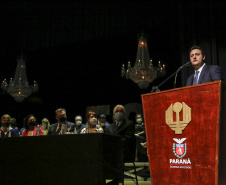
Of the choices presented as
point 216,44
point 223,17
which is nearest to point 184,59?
point 216,44

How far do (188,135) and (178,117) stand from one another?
15cm

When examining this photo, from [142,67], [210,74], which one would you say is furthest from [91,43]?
[210,74]

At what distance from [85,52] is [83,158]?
25.6ft

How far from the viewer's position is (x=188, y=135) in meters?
1.93

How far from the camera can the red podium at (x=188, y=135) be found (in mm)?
1797

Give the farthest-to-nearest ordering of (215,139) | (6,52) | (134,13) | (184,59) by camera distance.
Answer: (6,52), (134,13), (184,59), (215,139)

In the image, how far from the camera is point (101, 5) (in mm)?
6246

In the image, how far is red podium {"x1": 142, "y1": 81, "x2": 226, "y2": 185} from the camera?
5.90ft

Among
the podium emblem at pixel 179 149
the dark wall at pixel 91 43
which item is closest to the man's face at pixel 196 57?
the podium emblem at pixel 179 149

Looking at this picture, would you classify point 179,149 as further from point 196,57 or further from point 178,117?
point 196,57

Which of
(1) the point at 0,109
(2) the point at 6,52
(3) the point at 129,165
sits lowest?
(3) the point at 129,165

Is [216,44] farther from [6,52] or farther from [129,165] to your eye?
[6,52]

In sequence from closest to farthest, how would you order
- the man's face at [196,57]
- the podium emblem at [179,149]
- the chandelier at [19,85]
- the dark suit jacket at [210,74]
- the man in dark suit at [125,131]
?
the podium emblem at [179,149], the dark suit jacket at [210,74], the man's face at [196,57], the man in dark suit at [125,131], the chandelier at [19,85]

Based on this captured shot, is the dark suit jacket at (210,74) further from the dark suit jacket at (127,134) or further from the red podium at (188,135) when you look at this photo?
the dark suit jacket at (127,134)
